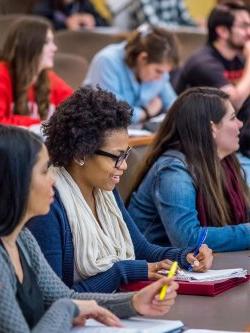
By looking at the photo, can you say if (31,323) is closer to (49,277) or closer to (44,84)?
(49,277)

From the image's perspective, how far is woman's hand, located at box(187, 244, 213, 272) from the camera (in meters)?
3.07

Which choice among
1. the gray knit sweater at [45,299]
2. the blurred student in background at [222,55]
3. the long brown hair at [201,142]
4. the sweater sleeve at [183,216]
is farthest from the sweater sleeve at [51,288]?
the blurred student in background at [222,55]

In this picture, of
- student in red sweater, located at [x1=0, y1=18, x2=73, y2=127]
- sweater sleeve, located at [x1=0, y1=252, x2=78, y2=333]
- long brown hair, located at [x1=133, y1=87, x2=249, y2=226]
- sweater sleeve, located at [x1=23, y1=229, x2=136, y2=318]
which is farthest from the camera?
student in red sweater, located at [x1=0, y1=18, x2=73, y2=127]

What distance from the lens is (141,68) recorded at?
18.5 feet

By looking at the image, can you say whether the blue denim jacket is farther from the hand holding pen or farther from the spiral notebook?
the spiral notebook

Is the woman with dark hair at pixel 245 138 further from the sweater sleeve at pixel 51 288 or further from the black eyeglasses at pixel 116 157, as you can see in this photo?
the sweater sleeve at pixel 51 288

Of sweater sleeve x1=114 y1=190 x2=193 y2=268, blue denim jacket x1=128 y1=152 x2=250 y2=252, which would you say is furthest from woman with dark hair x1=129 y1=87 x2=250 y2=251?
sweater sleeve x1=114 y1=190 x2=193 y2=268

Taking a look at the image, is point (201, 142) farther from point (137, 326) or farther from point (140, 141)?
point (137, 326)

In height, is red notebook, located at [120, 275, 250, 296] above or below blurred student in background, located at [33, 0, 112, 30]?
above

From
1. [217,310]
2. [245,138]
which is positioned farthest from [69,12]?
[217,310]

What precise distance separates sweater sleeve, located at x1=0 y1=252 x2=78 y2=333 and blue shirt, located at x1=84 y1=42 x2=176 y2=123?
10.7 ft

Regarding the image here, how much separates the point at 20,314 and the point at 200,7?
722 cm

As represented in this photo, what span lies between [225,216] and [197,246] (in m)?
0.44

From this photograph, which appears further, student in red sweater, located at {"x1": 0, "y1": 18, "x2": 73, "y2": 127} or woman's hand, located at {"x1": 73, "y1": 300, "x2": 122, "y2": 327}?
student in red sweater, located at {"x1": 0, "y1": 18, "x2": 73, "y2": 127}
